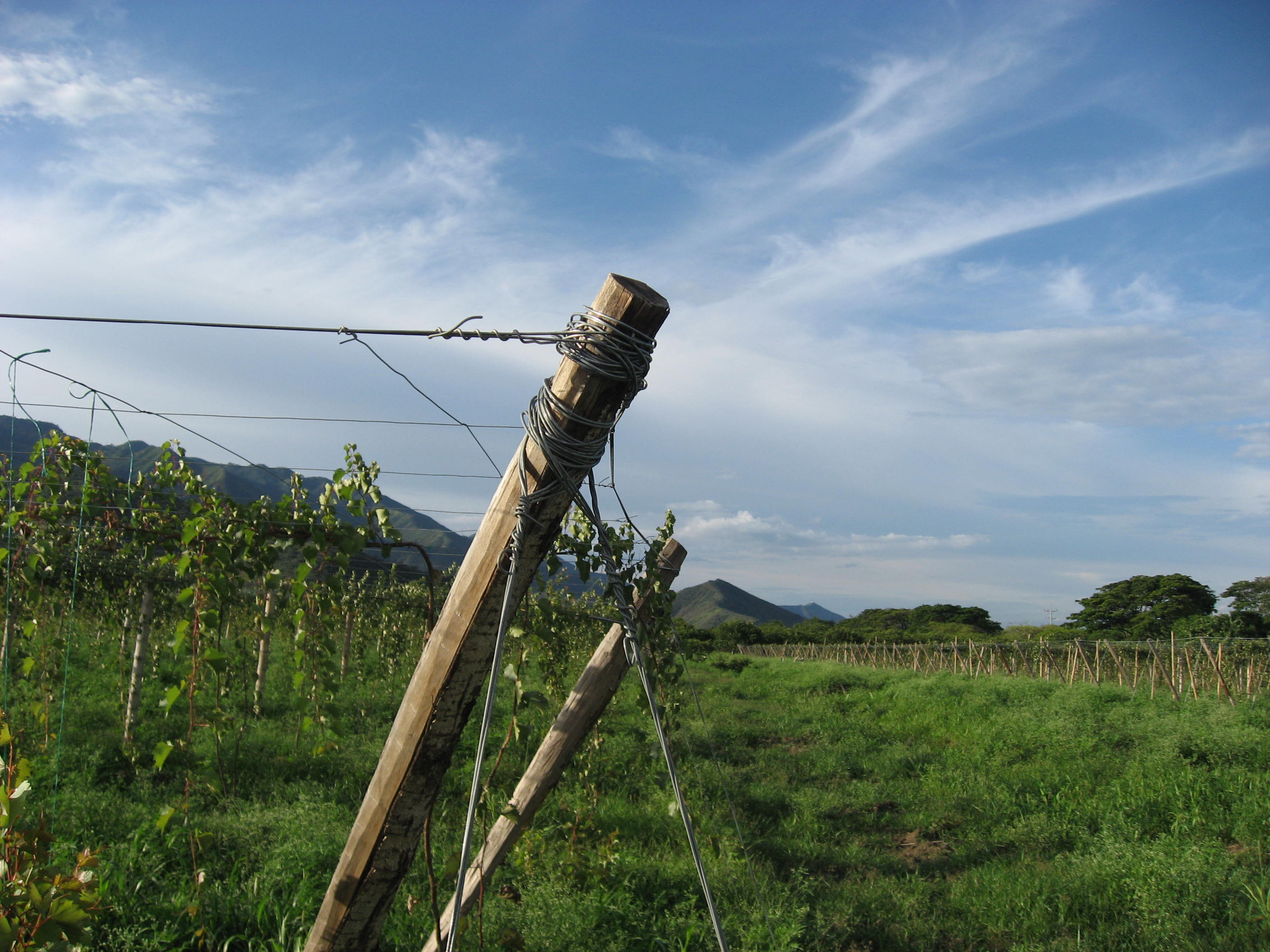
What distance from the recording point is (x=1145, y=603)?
1725 inches

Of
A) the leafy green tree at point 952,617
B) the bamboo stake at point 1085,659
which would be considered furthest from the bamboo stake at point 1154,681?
the leafy green tree at point 952,617

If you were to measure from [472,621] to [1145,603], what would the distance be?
52.3m

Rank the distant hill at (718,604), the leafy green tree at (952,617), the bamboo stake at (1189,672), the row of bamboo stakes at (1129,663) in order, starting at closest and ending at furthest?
the bamboo stake at (1189,672) → the row of bamboo stakes at (1129,663) → the leafy green tree at (952,617) → the distant hill at (718,604)

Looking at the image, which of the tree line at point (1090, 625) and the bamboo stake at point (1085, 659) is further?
the tree line at point (1090, 625)

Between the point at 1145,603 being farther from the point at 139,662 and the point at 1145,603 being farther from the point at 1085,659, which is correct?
the point at 139,662

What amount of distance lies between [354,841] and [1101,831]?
6032mm

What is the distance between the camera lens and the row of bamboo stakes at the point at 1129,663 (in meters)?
13.9

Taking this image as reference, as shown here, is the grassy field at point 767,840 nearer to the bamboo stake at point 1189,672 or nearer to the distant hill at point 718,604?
the bamboo stake at point 1189,672

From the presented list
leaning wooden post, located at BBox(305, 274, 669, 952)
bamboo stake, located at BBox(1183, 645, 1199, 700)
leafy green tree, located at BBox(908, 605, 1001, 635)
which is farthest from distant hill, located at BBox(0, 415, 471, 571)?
leafy green tree, located at BBox(908, 605, 1001, 635)

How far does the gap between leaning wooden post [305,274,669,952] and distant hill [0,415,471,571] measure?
296 mm

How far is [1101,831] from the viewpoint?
5.76 metres

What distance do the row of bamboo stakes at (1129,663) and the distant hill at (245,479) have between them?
12485 millimetres

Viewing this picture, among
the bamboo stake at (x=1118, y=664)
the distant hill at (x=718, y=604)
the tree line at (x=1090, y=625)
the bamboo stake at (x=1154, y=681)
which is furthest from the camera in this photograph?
the distant hill at (x=718, y=604)

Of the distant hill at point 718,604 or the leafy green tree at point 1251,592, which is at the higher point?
the leafy green tree at point 1251,592
